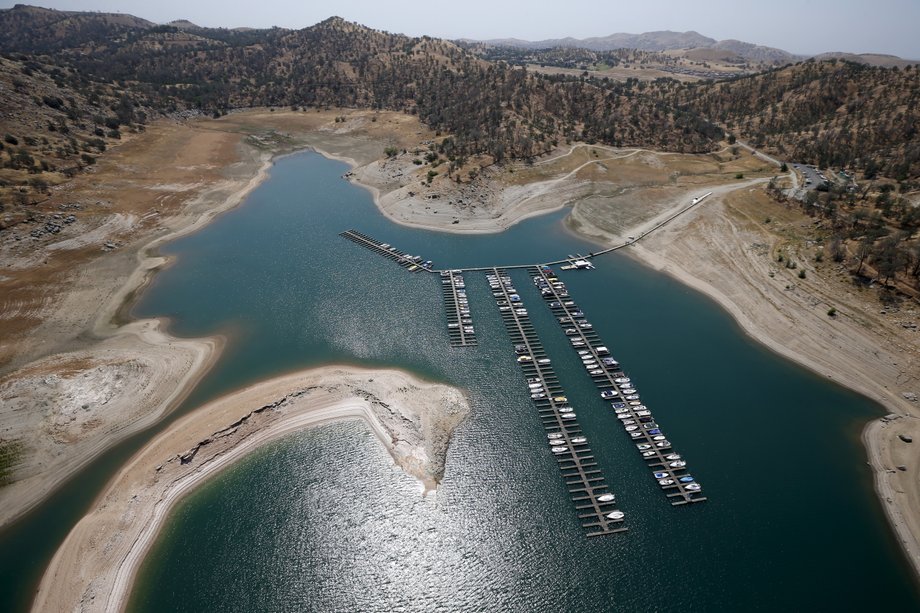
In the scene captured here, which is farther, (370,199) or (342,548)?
(370,199)

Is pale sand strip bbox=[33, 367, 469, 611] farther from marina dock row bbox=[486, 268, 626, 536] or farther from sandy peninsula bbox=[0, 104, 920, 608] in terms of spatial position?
marina dock row bbox=[486, 268, 626, 536]

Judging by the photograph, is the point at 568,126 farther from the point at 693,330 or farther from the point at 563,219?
the point at 693,330

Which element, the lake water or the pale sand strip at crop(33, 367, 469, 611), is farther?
the pale sand strip at crop(33, 367, 469, 611)

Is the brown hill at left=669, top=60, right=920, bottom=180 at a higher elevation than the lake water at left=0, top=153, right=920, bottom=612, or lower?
higher

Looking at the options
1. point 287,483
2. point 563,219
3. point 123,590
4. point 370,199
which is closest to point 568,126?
point 563,219

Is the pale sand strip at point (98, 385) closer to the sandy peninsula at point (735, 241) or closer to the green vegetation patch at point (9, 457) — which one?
the green vegetation patch at point (9, 457)

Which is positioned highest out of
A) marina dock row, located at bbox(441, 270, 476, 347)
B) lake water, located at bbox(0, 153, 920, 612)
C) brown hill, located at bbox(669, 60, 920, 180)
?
brown hill, located at bbox(669, 60, 920, 180)

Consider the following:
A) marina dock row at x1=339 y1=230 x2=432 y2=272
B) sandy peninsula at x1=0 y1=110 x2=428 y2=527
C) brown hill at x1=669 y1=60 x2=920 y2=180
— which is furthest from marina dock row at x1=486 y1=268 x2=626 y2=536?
brown hill at x1=669 y1=60 x2=920 y2=180
